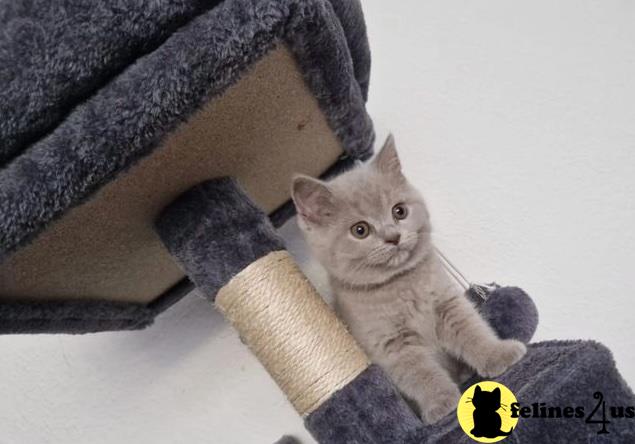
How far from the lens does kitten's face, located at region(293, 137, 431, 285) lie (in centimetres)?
73

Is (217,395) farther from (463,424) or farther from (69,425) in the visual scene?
(463,424)

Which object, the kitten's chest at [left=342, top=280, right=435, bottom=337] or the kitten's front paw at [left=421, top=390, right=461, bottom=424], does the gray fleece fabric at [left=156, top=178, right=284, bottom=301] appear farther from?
the kitten's front paw at [left=421, top=390, right=461, bottom=424]

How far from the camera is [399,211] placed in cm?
78

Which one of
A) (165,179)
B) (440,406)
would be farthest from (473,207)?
(165,179)

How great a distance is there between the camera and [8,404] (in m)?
1.07

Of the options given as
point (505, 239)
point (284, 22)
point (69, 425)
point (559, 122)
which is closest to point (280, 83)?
point (284, 22)

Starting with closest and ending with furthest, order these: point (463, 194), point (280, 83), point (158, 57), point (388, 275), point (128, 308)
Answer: point (158, 57)
point (280, 83)
point (388, 275)
point (128, 308)
point (463, 194)

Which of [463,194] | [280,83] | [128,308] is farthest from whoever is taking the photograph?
[463,194]

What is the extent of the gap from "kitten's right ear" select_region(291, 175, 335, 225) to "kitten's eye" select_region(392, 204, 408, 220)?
11 centimetres

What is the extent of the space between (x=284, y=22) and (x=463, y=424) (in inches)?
21.2

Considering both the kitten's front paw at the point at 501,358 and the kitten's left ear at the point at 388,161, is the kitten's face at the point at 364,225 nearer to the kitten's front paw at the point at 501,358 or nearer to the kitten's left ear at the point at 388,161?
the kitten's left ear at the point at 388,161

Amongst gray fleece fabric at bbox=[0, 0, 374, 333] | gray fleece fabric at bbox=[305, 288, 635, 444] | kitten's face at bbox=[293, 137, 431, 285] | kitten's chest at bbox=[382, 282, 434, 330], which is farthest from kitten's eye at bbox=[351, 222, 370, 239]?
gray fleece fabric at bbox=[0, 0, 374, 333]

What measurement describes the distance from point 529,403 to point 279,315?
1.14ft

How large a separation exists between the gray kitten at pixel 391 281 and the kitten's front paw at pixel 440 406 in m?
0.04
